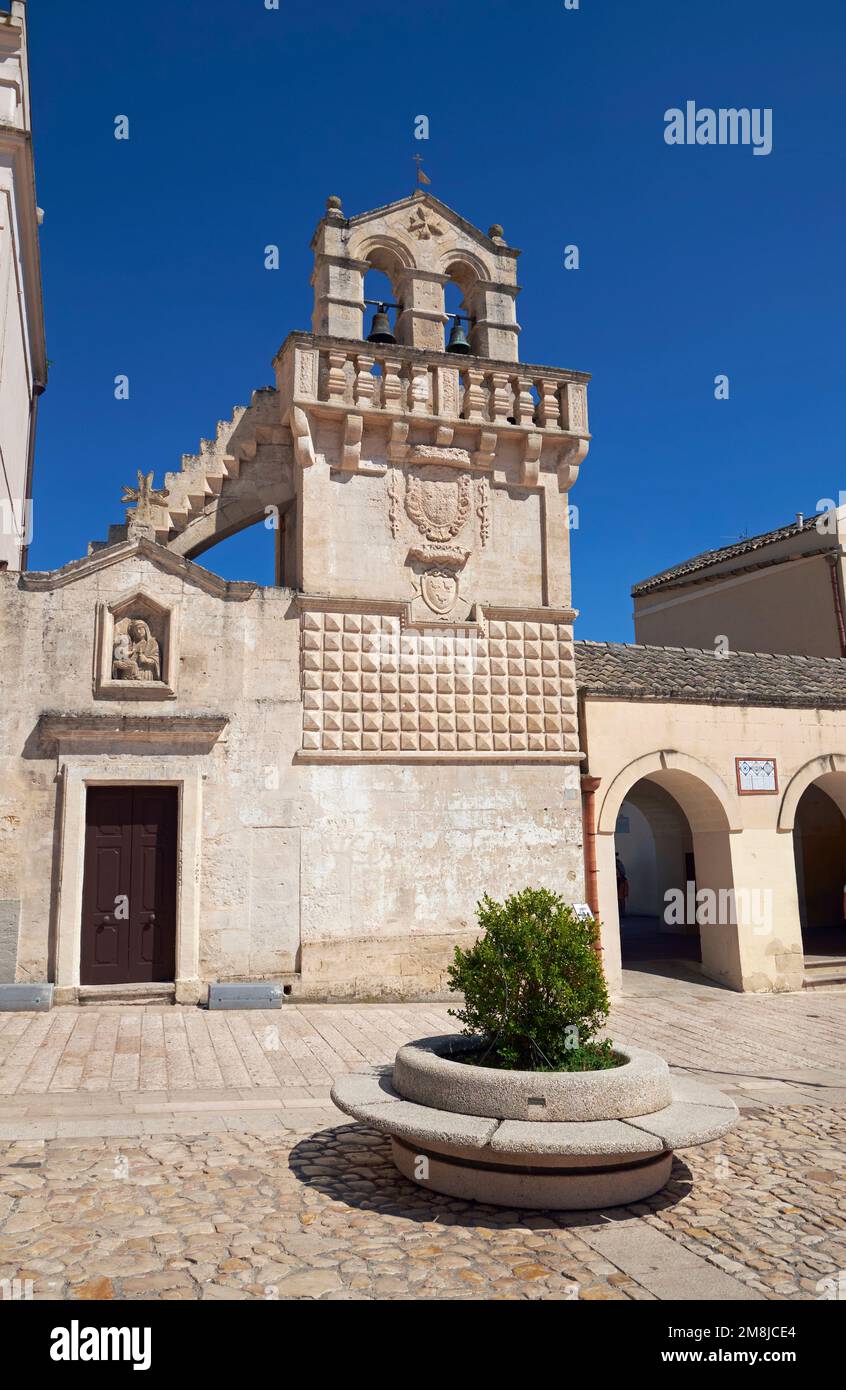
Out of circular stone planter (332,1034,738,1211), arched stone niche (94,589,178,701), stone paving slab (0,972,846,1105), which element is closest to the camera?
circular stone planter (332,1034,738,1211)

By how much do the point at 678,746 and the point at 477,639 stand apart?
3.59 m

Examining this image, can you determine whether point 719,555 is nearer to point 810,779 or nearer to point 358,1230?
point 810,779

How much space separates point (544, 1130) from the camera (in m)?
5.17

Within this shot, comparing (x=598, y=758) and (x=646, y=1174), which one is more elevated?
(x=598, y=758)

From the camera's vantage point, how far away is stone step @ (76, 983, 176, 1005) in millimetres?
11195

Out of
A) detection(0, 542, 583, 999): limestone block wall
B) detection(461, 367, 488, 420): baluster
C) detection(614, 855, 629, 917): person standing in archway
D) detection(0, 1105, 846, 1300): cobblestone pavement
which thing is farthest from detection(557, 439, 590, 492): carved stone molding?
detection(0, 1105, 846, 1300): cobblestone pavement

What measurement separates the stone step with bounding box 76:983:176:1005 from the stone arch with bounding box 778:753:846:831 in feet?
30.9

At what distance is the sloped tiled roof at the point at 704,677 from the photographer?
14.5 meters

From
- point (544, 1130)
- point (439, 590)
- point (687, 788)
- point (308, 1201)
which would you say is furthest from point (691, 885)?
point (308, 1201)

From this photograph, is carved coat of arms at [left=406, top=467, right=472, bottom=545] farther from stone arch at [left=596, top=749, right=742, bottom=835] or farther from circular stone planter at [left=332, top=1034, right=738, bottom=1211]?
circular stone planter at [left=332, top=1034, right=738, bottom=1211]

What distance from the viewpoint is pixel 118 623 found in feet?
39.6

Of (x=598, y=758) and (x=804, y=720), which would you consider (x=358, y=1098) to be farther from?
(x=804, y=720)

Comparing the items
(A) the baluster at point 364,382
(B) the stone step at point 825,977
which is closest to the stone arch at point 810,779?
(B) the stone step at point 825,977
